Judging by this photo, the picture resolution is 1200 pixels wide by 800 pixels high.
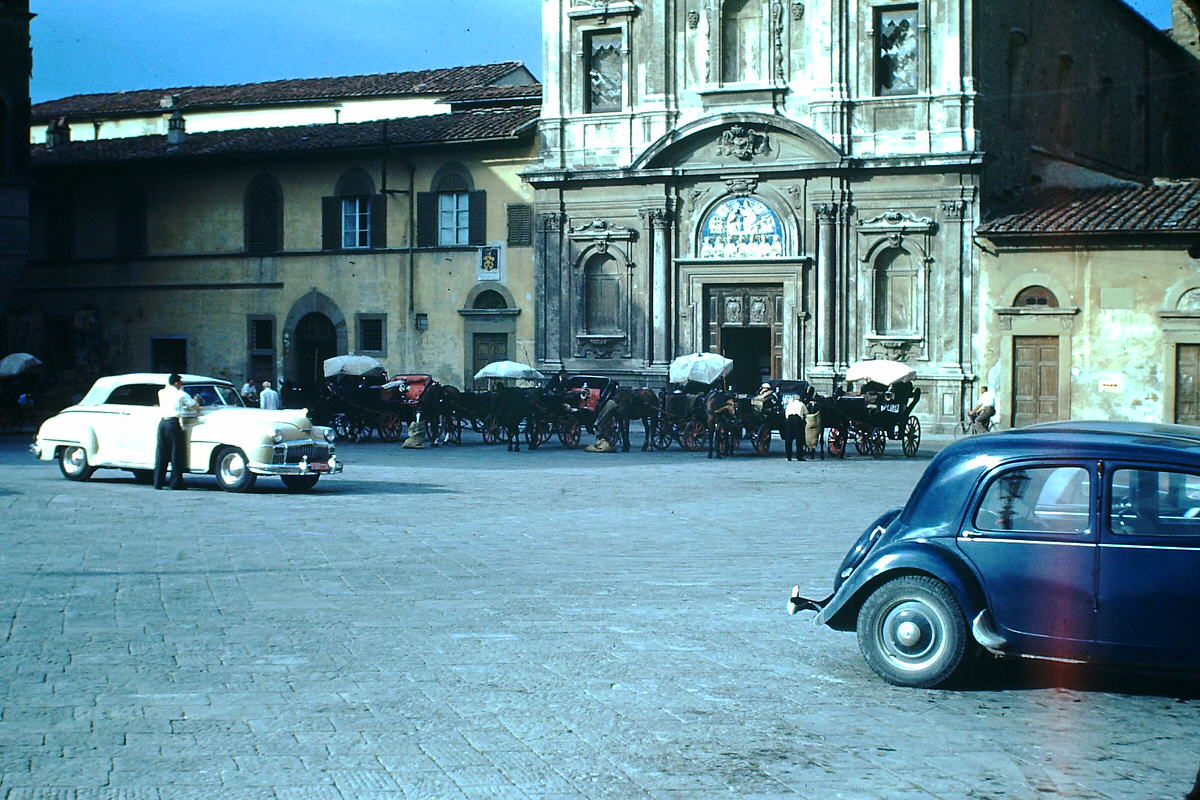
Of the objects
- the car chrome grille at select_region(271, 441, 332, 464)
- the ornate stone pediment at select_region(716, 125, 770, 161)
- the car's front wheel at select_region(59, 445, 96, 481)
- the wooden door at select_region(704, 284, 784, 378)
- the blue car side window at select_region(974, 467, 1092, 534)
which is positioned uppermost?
the ornate stone pediment at select_region(716, 125, 770, 161)

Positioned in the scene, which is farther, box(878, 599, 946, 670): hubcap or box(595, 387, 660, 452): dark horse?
box(595, 387, 660, 452): dark horse

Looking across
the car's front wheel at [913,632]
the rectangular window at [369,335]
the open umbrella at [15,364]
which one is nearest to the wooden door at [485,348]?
the rectangular window at [369,335]

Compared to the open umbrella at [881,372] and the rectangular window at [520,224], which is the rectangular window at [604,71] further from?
the open umbrella at [881,372]

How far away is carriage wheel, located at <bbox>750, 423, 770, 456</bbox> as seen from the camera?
25.9 metres

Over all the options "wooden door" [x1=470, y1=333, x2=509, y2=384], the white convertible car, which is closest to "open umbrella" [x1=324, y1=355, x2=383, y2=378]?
"wooden door" [x1=470, y1=333, x2=509, y2=384]

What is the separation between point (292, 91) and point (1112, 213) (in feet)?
83.9

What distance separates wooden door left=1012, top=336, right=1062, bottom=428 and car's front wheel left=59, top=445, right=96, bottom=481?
20.2m

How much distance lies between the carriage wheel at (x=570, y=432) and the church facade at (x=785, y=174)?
26.0 ft

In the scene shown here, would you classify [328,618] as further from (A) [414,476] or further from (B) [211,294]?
(B) [211,294]

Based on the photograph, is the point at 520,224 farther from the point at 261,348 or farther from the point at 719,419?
the point at 719,419

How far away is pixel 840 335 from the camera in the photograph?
34.0 meters

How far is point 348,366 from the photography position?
104ft

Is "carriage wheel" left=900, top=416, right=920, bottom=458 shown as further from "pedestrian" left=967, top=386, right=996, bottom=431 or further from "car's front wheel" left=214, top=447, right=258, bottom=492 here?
"car's front wheel" left=214, top=447, right=258, bottom=492

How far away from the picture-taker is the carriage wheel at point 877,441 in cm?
2594
